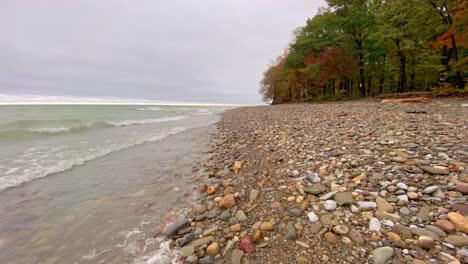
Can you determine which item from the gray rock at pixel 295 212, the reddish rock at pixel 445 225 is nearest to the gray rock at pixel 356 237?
the gray rock at pixel 295 212

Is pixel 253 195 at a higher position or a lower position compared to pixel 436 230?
lower

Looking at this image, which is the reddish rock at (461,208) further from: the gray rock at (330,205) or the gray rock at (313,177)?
the gray rock at (313,177)

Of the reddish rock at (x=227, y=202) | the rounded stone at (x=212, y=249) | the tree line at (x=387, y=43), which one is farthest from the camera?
the tree line at (x=387, y=43)

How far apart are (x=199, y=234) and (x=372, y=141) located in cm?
394

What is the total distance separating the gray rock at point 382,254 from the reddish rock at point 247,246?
1.08m

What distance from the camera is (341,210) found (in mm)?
2211

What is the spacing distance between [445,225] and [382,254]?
717mm

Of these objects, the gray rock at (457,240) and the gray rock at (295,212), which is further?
the gray rock at (295,212)

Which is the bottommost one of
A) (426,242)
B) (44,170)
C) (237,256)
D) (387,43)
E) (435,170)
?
(237,256)

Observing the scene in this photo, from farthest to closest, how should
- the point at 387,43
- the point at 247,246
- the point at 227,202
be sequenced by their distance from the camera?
1. the point at 387,43
2. the point at 227,202
3. the point at 247,246

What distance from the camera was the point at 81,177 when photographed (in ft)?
16.0

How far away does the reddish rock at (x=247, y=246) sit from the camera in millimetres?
1969

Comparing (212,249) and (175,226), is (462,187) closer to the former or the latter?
(212,249)

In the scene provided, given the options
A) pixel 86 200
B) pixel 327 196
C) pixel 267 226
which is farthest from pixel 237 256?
pixel 86 200
